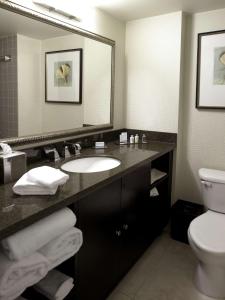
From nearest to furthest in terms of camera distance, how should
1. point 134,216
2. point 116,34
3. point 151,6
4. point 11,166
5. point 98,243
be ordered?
point 11,166
point 98,243
point 134,216
point 151,6
point 116,34

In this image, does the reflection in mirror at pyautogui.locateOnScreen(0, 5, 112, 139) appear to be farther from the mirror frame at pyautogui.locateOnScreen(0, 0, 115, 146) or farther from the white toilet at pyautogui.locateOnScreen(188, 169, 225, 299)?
the white toilet at pyautogui.locateOnScreen(188, 169, 225, 299)

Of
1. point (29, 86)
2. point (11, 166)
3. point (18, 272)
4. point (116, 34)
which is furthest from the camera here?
point (116, 34)

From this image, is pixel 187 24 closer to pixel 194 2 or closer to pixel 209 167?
pixel 194 2

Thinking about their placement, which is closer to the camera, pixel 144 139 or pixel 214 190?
pixel 214 190

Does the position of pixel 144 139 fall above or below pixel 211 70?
below

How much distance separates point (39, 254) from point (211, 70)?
1.98m

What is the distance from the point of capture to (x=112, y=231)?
5.26ft

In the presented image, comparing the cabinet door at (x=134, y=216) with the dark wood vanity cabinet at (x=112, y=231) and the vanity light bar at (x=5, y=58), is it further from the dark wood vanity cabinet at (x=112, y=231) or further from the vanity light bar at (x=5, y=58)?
the vanity light bar at (x=5, y=58)

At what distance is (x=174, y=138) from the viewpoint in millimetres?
2400

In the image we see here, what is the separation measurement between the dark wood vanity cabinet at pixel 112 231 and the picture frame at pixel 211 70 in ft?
2.87

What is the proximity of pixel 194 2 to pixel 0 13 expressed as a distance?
1418mm

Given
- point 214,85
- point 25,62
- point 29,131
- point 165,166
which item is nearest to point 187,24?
point 214,85

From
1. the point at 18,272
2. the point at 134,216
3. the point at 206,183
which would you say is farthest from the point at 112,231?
the point at 206,183

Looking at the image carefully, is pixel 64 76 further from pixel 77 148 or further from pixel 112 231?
pixel 112 231
